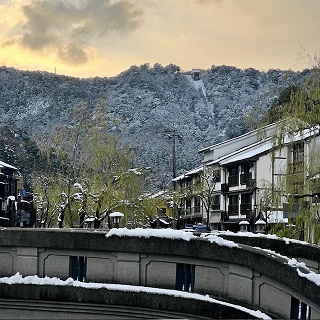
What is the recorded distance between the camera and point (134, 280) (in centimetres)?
1417

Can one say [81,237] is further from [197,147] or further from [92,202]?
[197,147]

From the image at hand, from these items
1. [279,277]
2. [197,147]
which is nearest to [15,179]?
[279,277]

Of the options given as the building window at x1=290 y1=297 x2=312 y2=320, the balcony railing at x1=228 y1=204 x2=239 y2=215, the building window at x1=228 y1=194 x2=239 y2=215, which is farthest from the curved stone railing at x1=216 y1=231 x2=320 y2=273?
the building window at x1=228 y1=194 x2=239 y2=215

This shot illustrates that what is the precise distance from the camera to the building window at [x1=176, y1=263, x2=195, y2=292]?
1355 cm

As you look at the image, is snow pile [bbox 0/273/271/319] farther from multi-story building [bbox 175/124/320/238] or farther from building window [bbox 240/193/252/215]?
building window [bbox 240/193/252/215]

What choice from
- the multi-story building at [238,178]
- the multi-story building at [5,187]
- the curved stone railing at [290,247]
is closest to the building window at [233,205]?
the multi-story building at [238,178]

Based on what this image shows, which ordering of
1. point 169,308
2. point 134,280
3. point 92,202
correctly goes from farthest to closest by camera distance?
point 92,202 → point 134,280 → point 169,308

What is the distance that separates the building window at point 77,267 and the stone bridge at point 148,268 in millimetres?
26

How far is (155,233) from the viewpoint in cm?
1383

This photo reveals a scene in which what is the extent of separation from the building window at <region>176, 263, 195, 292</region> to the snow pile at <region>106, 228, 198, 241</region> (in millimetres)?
772

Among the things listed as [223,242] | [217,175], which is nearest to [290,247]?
[223,242]

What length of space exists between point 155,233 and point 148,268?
97 centimetres

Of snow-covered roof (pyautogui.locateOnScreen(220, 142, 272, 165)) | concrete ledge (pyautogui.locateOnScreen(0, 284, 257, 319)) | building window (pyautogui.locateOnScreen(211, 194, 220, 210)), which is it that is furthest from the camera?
building window (pyautogui.locateOnScreen(211, 194, 220, 210))

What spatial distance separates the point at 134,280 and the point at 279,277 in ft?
16.9
